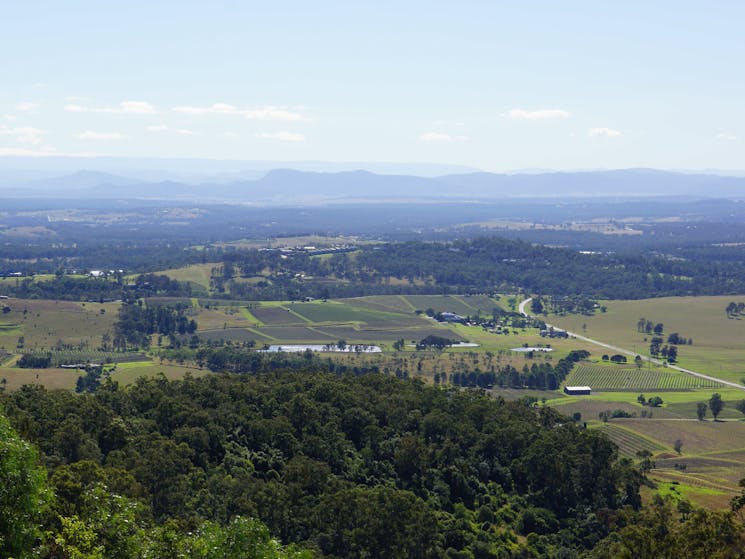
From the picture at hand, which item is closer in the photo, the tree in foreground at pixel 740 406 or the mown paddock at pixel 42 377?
the mown paddock at pixel 42 377

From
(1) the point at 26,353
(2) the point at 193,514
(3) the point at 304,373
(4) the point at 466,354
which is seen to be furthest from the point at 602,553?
(1) the point at 26,353

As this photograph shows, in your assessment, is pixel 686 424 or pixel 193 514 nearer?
pixel 193 514

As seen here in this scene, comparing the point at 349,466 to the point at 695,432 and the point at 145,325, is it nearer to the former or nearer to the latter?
the point at 695,432

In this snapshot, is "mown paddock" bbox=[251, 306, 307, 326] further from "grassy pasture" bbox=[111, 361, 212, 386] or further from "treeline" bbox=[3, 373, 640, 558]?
"treeline" bbox=[3, 373, 640, 558]

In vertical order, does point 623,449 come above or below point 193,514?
below

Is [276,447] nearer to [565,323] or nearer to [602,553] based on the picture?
[602,553]

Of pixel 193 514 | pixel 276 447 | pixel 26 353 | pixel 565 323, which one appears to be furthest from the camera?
pixel 565 323

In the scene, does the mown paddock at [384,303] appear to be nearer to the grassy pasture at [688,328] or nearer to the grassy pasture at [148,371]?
the grassy pasture at [688,328]

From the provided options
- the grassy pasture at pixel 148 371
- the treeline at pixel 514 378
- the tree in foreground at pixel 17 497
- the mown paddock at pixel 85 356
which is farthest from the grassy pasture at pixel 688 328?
the tree in foreground at pixel 17 497
